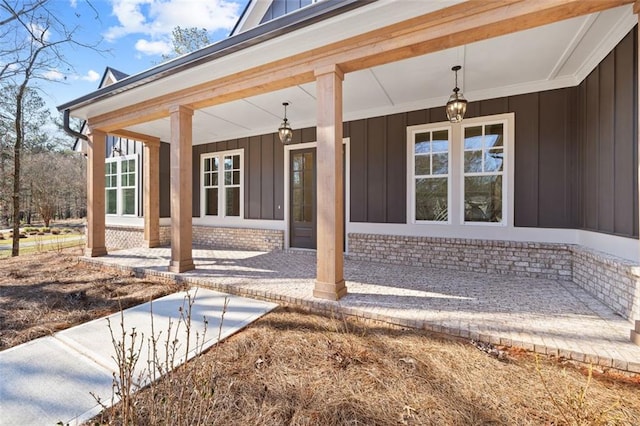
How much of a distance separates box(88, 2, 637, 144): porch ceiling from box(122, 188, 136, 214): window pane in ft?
10.2

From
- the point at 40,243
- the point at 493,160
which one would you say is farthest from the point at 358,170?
the point at 40,243

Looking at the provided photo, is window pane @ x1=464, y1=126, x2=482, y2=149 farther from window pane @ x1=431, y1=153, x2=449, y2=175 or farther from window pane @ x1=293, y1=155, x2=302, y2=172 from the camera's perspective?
window pane @ x1=293, y1=155, x2=302, y2=172

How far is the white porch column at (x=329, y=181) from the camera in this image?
3311mm

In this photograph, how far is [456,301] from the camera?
338 cm

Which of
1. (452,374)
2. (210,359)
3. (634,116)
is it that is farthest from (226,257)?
(634,116)

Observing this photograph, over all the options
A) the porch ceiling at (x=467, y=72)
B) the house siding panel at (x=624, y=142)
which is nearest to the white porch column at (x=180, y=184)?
the porch ceiling at (x=467, y=72)

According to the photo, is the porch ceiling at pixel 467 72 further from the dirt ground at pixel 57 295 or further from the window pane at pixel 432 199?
the dirt ground at pixel 57 295

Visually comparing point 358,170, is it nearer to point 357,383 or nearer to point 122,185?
point 357,383

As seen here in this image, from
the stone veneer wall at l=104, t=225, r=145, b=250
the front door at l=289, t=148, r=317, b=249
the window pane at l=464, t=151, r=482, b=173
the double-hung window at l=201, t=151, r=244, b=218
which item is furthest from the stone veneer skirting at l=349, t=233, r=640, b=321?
the stone veneer wall at l=104, t=225, r=145, b=250

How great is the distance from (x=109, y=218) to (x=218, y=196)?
388 centimetres

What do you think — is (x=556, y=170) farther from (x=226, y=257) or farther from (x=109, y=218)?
(x=109, y=218)

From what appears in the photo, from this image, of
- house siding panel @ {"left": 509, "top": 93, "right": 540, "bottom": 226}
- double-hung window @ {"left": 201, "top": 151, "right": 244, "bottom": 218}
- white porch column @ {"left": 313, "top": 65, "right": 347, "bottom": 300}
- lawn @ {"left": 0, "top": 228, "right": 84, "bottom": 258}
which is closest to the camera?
white porch column @ {"left": 313, "top": 65, "right": 347, "bottom": 300}

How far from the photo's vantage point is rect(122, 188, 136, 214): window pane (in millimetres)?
8375

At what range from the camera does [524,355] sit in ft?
7.69
